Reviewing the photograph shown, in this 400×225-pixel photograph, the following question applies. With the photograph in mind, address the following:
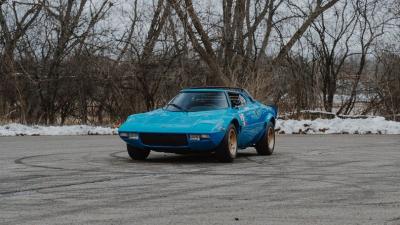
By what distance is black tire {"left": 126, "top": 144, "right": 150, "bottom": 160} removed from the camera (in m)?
12.7

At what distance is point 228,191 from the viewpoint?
333 inches

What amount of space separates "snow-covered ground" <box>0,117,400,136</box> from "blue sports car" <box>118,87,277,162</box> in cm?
1030

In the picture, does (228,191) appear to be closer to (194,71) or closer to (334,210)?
(334,210)

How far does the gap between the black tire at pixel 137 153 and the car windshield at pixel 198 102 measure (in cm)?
98

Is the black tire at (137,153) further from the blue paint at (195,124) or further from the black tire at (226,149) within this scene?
the black tire at (226,149)

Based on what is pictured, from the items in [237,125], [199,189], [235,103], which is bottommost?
[199,189]

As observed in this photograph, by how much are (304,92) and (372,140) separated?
10.1m

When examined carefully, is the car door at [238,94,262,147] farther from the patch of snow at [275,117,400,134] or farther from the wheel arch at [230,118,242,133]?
the patch of snow at [275,117,400,134]

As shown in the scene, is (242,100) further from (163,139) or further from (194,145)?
(163,139)

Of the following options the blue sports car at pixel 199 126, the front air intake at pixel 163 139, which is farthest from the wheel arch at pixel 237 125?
the front air intake at pixel 163 139

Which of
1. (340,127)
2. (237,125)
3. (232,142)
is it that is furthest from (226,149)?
(340,127)

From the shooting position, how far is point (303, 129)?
2431 centimetres

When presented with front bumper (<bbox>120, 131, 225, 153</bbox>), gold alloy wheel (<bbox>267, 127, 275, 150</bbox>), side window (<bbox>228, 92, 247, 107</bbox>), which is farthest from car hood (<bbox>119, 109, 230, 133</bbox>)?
gold alloy wheel (<bbox>267, 127, 275, 150</bbox>)

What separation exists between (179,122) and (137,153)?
1122 millimetres
